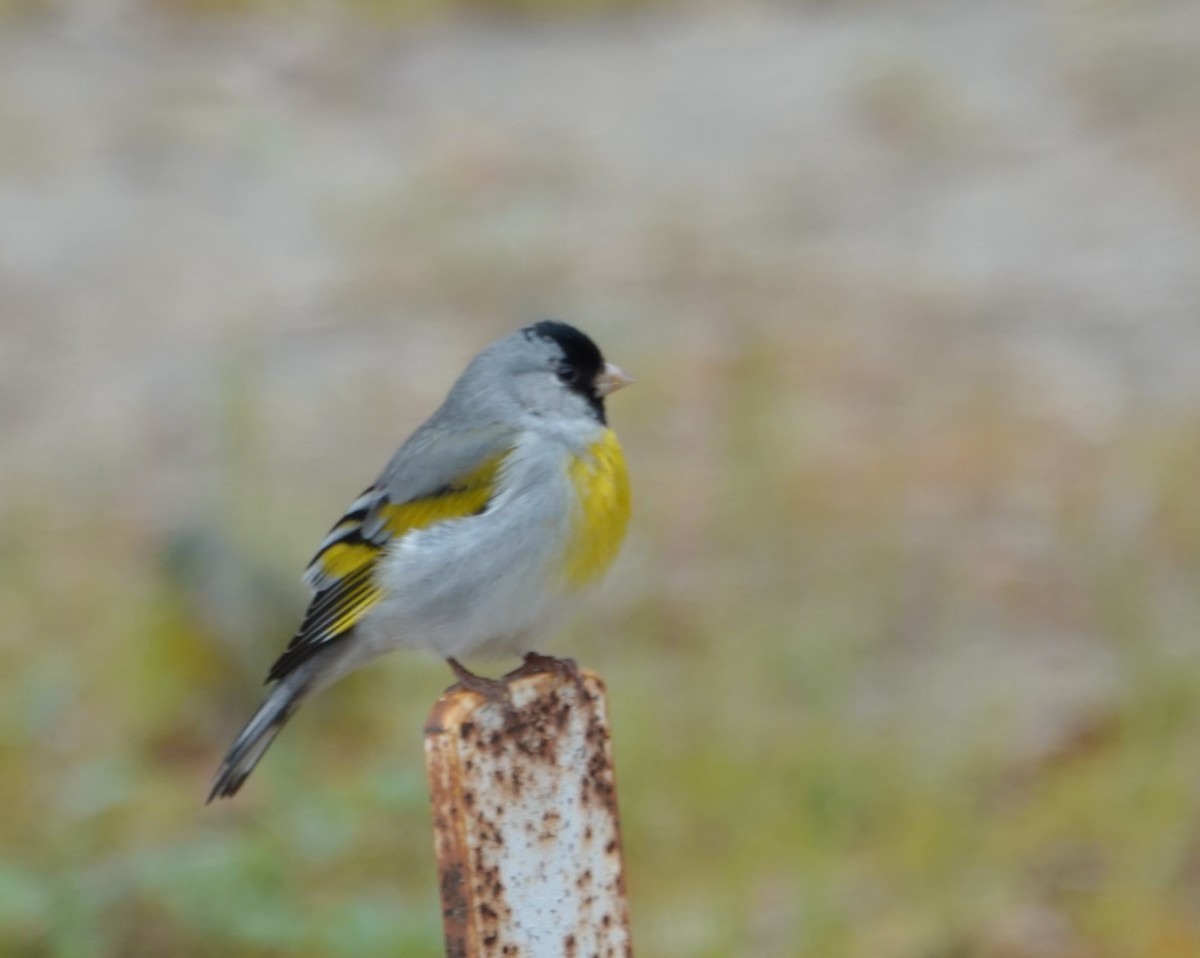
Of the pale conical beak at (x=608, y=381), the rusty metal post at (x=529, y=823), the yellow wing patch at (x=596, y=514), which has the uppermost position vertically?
the pale conical beak at (x=608, y=381)

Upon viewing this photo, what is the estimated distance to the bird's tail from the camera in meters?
3.53

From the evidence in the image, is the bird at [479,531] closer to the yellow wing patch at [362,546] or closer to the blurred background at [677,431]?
the yellow wing patch at [362,546]

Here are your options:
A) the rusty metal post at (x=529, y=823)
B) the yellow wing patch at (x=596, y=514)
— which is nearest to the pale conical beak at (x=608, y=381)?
the yellow wing patch at (x=596, y=514)

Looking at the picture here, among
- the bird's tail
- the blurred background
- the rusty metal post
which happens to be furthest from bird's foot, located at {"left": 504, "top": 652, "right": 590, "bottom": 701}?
the blurred background

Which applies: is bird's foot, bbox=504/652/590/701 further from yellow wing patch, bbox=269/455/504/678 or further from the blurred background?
the blurred background

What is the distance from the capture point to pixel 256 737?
11.8ft

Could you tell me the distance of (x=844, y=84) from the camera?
11.6 metres

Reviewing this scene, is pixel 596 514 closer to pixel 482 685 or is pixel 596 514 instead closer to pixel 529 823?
pixel 482 685

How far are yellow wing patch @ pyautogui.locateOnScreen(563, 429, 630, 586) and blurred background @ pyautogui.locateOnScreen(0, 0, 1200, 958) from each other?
45.3 inches

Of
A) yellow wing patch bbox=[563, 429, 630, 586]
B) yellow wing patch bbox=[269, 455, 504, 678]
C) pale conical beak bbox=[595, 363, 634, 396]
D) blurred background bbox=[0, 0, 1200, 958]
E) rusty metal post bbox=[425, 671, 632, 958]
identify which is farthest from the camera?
blurred background bbox=[0, 0, 1200, 958]

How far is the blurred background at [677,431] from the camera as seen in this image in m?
4.96

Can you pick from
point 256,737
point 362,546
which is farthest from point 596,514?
point 256,737

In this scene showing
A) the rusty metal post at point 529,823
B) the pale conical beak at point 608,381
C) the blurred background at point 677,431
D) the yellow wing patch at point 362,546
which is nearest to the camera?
the rusty metal post at point 529,823

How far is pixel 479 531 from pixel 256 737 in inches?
→ 20.6
